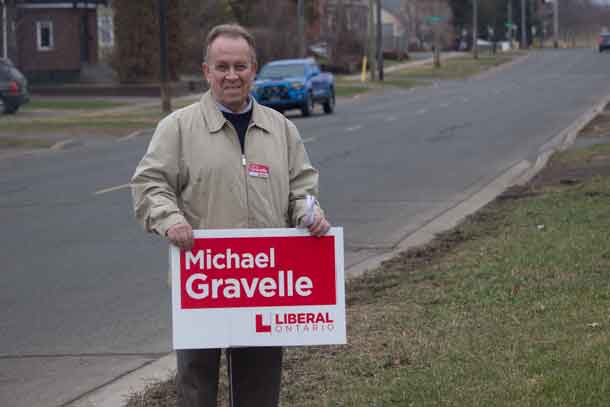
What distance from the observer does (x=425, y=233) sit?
12.7m

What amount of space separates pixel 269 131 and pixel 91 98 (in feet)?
151

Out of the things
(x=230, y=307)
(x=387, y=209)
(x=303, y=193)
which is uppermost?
(x=303, y=193)

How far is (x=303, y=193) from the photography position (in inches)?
190

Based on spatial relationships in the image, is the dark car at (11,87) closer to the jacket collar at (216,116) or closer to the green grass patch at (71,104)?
the green grass patch at (71,104)

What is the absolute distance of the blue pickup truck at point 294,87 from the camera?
118ft

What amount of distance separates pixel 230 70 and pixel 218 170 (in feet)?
1.24

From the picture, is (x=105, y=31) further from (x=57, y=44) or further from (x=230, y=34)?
(x=230, y=34)

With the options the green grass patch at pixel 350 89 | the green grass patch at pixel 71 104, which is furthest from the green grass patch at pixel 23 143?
the green grass patch at pixel 350 89

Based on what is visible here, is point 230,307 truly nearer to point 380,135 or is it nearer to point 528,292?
point 528,292

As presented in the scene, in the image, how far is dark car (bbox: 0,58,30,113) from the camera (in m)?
38.3

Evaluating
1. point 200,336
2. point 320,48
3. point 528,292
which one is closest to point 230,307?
point 200,336

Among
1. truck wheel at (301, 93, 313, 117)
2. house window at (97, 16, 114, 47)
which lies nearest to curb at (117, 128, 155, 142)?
truck wheel at (301, 93, 313, 117)

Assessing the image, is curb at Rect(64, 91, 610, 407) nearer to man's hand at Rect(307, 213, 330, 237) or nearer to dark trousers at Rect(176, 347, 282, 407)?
dark trousers at Rect(176, 347, 282, 407)

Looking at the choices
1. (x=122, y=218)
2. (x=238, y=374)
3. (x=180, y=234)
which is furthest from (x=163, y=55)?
(x=180, y=234)
